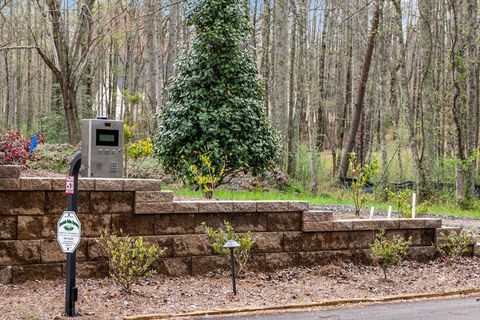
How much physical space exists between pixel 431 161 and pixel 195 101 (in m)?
8.07

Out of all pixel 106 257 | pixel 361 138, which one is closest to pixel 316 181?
pixel 361 138

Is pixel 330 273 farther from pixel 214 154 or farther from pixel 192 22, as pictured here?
pixel 192 22

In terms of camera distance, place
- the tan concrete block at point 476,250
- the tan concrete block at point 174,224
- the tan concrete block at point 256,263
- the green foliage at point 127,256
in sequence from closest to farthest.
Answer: the green foliage at point 127,256 < the tan concrete block at point 174,224 < the tan concrete block at point 256,263 < the tan concrete block at point 476,250

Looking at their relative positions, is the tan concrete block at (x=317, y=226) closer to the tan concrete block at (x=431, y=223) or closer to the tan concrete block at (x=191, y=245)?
the tan concrete block at (x=191, y=245)

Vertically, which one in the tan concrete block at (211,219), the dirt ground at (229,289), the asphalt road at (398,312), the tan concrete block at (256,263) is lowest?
the asphalt road at (398,312)

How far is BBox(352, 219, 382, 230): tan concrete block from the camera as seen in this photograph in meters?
10.8

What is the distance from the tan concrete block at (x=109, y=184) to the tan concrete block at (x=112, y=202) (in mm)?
71

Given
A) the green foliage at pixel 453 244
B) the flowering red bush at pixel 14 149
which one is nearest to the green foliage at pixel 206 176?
the green foliage at pixel 453 244

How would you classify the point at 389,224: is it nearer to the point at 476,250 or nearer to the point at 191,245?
the point at 476,250

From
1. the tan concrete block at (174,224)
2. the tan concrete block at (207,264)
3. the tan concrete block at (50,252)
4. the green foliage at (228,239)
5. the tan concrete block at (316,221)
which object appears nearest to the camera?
the tan concrete block at (50,252)

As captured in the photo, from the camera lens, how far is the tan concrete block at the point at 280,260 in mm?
10312

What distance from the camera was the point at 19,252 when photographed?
8.80m

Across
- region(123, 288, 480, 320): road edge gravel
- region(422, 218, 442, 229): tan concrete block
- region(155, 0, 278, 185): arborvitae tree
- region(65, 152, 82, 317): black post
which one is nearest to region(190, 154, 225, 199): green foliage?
region(155, 0, 278, 185): arborvitae tree

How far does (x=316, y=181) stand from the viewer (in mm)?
20906
